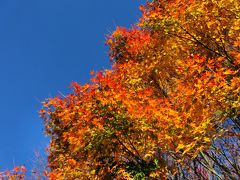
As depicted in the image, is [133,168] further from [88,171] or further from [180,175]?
[180,175]

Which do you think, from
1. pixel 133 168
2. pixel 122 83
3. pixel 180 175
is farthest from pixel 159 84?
pixel 133 168

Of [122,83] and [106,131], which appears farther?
[122,83]

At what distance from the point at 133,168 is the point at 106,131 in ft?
8.35

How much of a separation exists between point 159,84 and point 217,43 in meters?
6.48

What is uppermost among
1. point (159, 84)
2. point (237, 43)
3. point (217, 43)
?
point (159, 84)

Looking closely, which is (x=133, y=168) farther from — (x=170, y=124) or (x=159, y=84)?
(x=159, y=84)

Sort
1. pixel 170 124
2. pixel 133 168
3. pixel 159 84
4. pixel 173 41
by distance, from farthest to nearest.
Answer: pixel 159 84 < pixel 173 41 < pixel 133 168 < pixel 170 124

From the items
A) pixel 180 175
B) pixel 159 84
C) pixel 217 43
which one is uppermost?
pixel 159 84

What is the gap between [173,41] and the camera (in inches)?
855

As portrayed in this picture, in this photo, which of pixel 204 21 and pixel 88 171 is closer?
pixel 204 21

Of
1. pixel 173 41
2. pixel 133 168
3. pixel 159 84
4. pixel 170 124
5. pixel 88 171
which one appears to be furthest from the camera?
pixel 159 84

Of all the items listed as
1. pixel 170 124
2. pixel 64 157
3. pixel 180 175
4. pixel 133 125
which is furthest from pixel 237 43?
pixel 64 157

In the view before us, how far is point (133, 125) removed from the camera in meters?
17.0

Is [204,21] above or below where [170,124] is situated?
above
